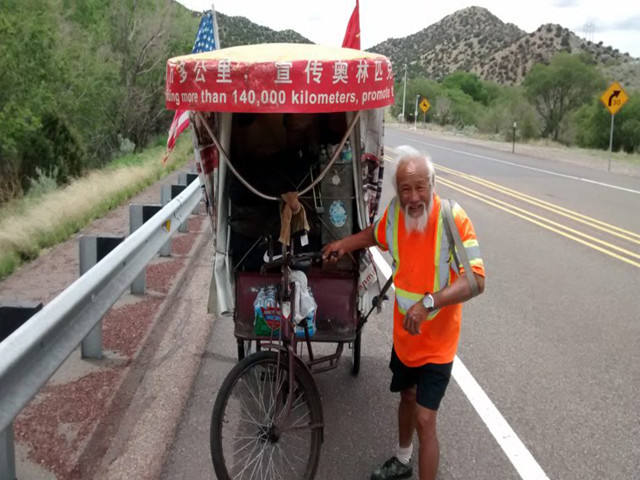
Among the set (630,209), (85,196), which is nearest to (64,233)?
(85,196)

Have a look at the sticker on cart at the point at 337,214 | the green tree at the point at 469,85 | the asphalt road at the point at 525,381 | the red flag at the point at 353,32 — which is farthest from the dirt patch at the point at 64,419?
the green tree at the point at 469,85

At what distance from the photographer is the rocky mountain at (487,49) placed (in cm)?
12525

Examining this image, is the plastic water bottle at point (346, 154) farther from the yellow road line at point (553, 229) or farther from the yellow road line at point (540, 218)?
the yellow road line at point (540, 218)

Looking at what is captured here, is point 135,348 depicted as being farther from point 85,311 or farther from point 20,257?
point 20,257

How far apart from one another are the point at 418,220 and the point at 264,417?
1.30 metres

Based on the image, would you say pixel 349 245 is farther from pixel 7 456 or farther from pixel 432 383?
pixel 7 456

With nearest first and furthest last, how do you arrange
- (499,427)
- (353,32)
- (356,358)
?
(499,427)
(353,32)
(356,358)

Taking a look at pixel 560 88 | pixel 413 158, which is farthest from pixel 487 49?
pixel 413 158

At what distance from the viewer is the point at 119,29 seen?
1314 inches

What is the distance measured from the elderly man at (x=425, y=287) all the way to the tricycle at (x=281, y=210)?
1.59ft

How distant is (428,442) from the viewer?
346 centimetres

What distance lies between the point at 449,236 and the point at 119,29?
33237 millimetres

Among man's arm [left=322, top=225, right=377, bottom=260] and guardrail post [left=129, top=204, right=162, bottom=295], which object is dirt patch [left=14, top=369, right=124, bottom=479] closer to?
man's arm [left=322, top=225, right=377, bottom=260]

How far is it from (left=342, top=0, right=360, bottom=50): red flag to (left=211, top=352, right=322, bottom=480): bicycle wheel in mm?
2298
